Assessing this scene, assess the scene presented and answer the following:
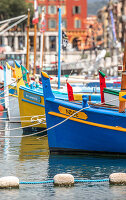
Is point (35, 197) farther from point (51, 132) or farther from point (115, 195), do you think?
point (51, 132)

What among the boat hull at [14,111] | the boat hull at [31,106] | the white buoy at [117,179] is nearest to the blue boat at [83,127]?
the white buoy at [117,179]

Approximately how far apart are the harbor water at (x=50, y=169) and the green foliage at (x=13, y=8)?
119286 mm

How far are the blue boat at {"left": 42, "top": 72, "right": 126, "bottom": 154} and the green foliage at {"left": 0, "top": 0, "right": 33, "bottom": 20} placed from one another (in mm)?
124734

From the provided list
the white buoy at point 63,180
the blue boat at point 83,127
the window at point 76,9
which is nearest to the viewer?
the white buoy at point 63,180

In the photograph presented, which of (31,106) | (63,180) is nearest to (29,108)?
(31,106)

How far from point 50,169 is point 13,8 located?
425 feet

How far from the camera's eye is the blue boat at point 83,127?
23.7m

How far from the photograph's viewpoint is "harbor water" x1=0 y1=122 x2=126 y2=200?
18.6 meters

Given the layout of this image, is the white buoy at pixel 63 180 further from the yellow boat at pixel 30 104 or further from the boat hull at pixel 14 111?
the boat hull at pixel 14 111

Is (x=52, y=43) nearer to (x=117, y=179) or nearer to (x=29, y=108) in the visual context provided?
(x=29, y=108)

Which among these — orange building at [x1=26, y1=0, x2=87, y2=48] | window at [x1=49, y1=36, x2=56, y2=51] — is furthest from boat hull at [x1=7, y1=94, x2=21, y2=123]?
orange building at [x1=26, y1=0, x2=87, y2=48]

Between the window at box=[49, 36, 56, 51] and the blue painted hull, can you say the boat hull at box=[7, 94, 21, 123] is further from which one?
the window at box=[49, 36, 56, 51]

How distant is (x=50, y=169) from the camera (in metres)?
22.7

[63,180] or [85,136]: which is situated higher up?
[85,136]
